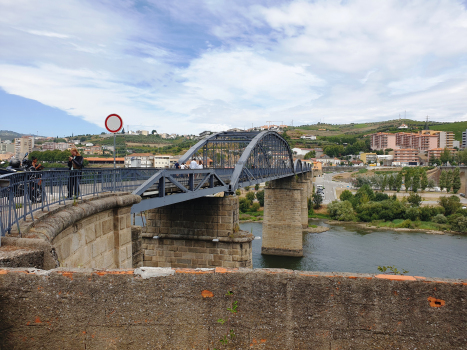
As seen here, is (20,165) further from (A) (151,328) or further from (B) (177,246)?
(B) (177,246)

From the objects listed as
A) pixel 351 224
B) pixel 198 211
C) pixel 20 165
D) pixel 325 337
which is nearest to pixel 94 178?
pixel 20 165

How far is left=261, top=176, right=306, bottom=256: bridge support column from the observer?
33.1 meters

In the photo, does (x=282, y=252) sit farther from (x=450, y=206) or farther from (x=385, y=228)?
(x=450, y=206)

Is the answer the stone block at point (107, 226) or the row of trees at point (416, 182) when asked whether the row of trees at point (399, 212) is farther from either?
the stone block at point (107, 226)

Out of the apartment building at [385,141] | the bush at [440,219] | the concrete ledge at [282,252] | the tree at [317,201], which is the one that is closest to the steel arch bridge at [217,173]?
the concrete ledge at [282,252]

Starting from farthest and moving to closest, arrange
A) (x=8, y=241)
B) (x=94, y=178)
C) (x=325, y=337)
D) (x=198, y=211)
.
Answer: (x=198, y=211)
(x=94, y=178)
(x=8, y=241)
(x=325, y=337)

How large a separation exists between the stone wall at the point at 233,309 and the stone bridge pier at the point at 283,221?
30.3 meters

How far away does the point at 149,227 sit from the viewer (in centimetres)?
1538

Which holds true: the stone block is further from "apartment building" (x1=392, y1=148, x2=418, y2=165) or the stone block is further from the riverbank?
"apartment building" (x1=392, y1=148, x2=418, y2=165)

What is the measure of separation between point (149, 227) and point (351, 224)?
3860 centimetres

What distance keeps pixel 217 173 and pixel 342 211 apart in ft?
129

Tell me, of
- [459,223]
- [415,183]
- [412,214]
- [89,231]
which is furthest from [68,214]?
[415,183]

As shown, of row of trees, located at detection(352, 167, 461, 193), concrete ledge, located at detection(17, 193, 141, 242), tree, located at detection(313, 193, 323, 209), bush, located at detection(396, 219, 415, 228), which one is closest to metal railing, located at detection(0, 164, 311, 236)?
concrete ledge, located at detection(17, 193, 141, 242)

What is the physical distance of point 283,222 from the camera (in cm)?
3384
